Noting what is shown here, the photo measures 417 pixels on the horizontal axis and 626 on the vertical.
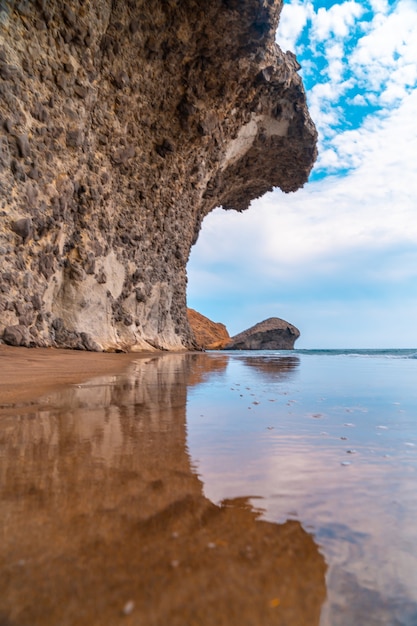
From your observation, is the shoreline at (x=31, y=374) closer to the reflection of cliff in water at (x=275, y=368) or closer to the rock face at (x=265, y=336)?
the reflection of cliff in water at (x=275, y=368)

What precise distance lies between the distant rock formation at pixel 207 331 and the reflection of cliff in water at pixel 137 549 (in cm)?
3782

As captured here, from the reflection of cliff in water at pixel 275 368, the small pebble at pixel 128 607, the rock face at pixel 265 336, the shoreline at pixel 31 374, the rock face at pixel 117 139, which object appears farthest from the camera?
the rock face at pixel 265 336

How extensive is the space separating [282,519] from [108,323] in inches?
313

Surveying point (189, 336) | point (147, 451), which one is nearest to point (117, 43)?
point (147, 451)

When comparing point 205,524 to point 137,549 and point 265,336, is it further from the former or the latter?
point 265,336

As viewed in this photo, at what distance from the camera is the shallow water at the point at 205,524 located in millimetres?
510

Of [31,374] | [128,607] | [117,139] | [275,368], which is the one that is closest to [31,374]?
[31,374]

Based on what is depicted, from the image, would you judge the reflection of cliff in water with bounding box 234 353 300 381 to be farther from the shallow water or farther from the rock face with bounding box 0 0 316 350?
the rock face with bounding box 0 0 316 350

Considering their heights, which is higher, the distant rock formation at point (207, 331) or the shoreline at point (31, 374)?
Answer: the distant rock formation at point (207, 331)

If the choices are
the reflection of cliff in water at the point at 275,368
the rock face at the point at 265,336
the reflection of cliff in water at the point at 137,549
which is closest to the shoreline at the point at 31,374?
the reflection of cliff in water at the point at 137,549

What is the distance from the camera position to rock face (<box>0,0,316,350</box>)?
4996mm

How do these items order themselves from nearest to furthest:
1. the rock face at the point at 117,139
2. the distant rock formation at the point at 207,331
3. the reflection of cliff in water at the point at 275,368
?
1. the reflection of cliff in water at the point at 275,368
2. the rock face at the point at 117,139
3. the distant rock formation at the point at 207,331

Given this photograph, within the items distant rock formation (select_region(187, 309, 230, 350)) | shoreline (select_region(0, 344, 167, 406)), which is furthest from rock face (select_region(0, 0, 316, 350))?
distant rock formation (select_region(187, 309, 230, 350))

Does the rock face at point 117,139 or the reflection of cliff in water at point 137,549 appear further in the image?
the rock face at point 117,139
